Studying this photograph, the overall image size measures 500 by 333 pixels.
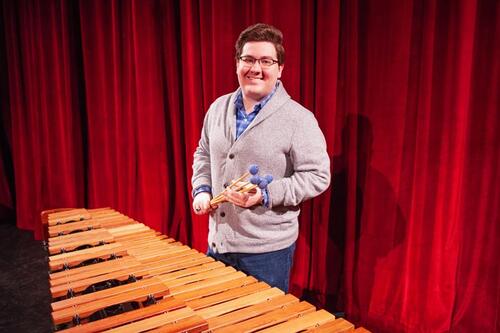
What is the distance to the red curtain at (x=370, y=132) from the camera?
195 cm

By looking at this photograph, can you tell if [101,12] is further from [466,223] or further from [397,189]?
[466,223]

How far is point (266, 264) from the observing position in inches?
66.5

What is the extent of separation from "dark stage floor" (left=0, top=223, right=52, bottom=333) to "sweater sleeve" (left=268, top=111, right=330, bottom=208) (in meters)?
2.00

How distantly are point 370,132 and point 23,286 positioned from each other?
9.47ft

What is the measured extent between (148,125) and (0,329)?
1.92m

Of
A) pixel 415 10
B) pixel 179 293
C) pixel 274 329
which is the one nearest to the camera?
pixel 274 329

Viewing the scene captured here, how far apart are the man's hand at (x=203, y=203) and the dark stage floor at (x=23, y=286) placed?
1.61m

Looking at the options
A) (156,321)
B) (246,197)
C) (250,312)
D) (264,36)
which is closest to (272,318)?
(250,312)

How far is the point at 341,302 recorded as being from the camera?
2615mm

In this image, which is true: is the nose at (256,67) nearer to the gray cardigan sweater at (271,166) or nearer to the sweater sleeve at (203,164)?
the gray cardigan sweater at (271,166)

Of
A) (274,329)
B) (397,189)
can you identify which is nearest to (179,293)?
(274,329)

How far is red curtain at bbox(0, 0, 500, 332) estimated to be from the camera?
1.95 m

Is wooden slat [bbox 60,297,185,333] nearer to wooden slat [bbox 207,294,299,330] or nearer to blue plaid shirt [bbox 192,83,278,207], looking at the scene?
wooden slat [bbox 207,294,299,330]

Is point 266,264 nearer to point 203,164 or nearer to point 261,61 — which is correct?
point 203,164
